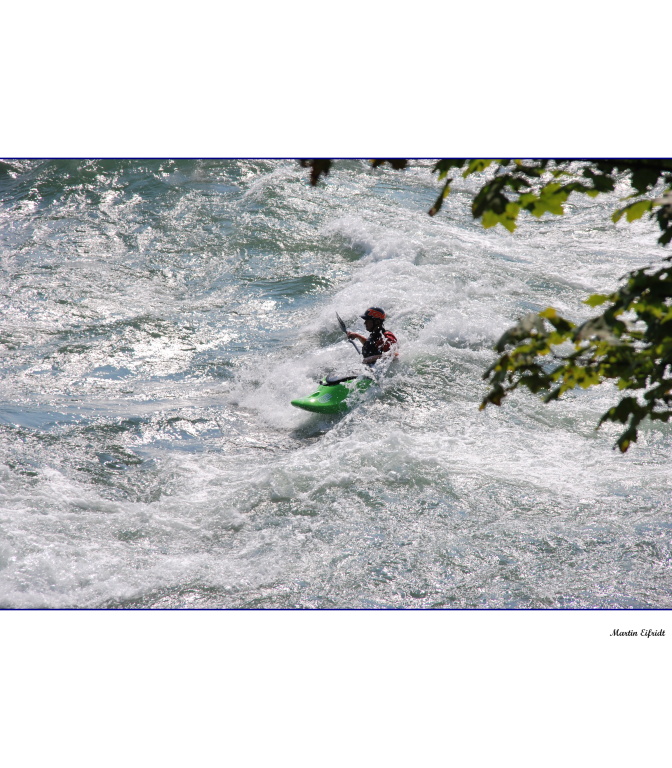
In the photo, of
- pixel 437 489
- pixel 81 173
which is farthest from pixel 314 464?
pixel 81 173

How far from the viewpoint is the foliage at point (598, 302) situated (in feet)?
6.16

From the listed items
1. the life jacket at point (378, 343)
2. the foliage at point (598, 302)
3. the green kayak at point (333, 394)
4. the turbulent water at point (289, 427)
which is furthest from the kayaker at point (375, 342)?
the foliage at point (598, 302)

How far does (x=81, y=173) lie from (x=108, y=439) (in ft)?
28.6

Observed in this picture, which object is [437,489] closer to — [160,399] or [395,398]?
[395,398]

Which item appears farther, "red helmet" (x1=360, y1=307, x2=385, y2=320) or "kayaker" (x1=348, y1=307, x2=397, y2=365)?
"kayaker" (x1=348, y1=307, x2=397, y2=365)

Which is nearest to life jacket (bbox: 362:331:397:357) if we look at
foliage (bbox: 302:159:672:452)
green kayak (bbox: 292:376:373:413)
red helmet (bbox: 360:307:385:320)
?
red helmet (bbox: 360:307:385:320)

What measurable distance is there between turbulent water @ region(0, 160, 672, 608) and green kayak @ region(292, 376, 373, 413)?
0.16 meters

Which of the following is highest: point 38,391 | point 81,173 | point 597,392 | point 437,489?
point 81,173

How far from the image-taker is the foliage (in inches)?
74.0

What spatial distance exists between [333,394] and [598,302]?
4.85m

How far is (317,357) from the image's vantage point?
824cm

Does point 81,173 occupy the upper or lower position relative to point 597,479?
upper

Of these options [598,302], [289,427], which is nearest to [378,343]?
[289,427]

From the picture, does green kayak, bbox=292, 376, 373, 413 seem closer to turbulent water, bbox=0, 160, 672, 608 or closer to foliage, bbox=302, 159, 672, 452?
turbulent water, bbox=0, 160, 672, 608
